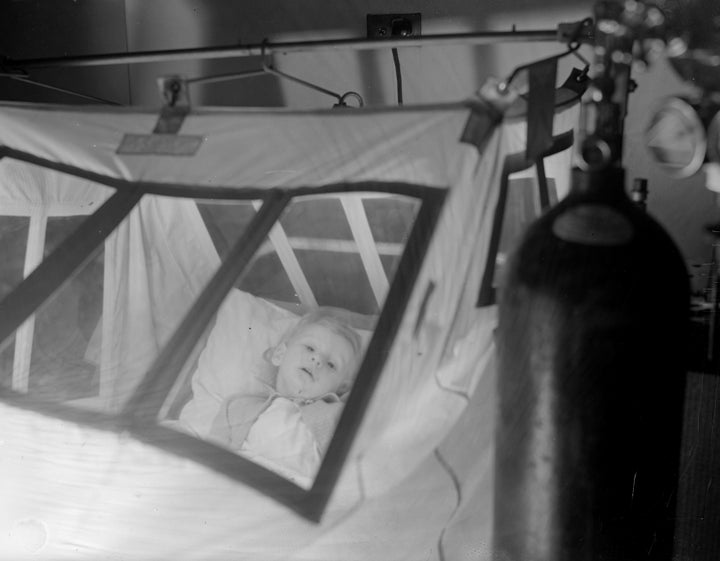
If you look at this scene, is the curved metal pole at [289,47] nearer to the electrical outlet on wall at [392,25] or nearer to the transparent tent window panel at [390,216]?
the electrical outlet on wall at [392,25]

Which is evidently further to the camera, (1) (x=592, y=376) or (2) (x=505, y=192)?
(2) (x=505, y=192)

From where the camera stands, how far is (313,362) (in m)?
0.95

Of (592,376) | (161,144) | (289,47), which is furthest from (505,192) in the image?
(161,144)

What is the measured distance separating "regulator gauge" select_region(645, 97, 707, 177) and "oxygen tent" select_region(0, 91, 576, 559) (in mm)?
112

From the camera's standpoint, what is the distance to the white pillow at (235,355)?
38.0 inches

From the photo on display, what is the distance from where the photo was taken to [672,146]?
810 millimetres

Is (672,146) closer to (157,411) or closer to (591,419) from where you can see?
(591,419)

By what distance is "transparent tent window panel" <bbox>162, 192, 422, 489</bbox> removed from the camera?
93cm

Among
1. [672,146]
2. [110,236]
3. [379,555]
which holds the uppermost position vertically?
[672,146]

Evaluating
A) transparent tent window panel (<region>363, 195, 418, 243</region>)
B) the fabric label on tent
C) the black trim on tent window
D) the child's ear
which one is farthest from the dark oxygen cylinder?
the fabric label on tent

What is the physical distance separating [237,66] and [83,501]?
678 millimetres

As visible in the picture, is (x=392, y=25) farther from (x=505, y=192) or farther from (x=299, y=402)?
(x=299, y=402)

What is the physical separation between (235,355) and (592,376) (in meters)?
0.47

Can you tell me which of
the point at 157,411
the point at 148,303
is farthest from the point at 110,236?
the point at 157,411
